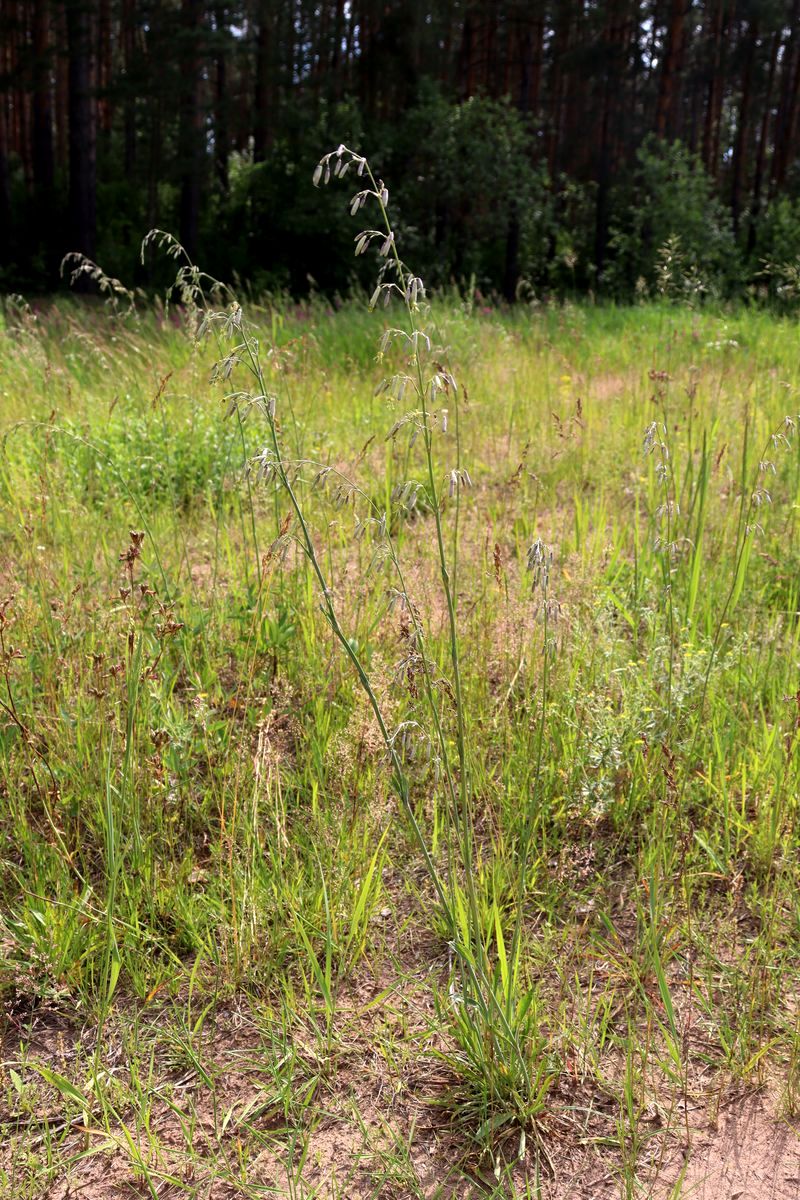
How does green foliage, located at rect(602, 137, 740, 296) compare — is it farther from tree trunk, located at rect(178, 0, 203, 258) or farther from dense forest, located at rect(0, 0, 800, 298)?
tree trunk, located at rect(178, 0, 203, 258)

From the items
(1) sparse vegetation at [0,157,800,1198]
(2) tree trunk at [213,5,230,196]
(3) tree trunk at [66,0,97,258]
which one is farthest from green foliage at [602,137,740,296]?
(1) sparse vegetation at [0,157,800,1198]

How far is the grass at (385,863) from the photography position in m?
1.74

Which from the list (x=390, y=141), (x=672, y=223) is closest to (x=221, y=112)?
(x=390, y=141)

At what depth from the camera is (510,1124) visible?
5.76ft

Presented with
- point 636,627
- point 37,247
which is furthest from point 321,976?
point 37,247

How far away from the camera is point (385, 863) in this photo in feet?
7.57

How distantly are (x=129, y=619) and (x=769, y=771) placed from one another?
1.97 m

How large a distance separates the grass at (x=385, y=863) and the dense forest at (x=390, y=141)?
45.4 ft

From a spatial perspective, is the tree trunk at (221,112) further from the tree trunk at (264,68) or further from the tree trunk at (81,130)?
the tree trunk at (81,130)

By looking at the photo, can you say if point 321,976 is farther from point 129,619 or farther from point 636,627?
point 636,627

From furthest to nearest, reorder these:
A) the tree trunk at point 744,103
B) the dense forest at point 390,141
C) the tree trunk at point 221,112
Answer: the tree trunk at point 744,103 < the dense forest at point 390,141 < the tree trunk at point 221,112

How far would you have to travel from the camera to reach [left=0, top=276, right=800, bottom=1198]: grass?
1735mm

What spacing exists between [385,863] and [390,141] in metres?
18.9

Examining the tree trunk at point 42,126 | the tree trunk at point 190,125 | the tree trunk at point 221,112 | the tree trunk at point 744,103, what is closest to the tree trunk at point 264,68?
the tree trunk at point 221,112
